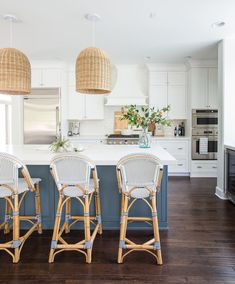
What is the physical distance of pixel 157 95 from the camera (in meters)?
6.22

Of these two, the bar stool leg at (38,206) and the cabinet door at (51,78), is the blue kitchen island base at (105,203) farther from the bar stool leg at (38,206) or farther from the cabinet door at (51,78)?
the cabinet door at (51,78)

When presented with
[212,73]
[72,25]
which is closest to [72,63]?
[72,25]

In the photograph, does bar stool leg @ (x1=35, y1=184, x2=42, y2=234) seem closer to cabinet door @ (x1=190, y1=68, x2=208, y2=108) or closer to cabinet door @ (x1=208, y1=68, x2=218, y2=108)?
cabinet door @ (x1=190, y1=68, x2=208, y2=108)

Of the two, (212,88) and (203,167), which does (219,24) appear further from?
(203,167)

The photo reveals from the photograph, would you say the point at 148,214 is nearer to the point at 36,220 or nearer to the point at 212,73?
the point at 36,220

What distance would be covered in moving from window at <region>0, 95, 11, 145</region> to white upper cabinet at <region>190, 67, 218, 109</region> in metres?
4.28

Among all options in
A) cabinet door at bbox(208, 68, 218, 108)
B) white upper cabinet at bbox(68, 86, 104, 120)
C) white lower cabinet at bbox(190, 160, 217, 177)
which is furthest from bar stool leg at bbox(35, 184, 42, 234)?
cabinet door at bbox(208, 68, 218, 108)

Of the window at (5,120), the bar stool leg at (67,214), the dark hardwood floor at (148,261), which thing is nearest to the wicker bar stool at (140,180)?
the dark hardwood floor at (148,261)

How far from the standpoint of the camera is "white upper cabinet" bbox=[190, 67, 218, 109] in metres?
5.90

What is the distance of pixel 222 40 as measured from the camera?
14.1 feet

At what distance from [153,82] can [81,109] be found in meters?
1.84

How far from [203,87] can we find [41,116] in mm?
3744

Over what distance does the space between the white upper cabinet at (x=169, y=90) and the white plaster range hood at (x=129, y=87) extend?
257 millimetres

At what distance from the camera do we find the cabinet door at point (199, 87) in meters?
5.90
